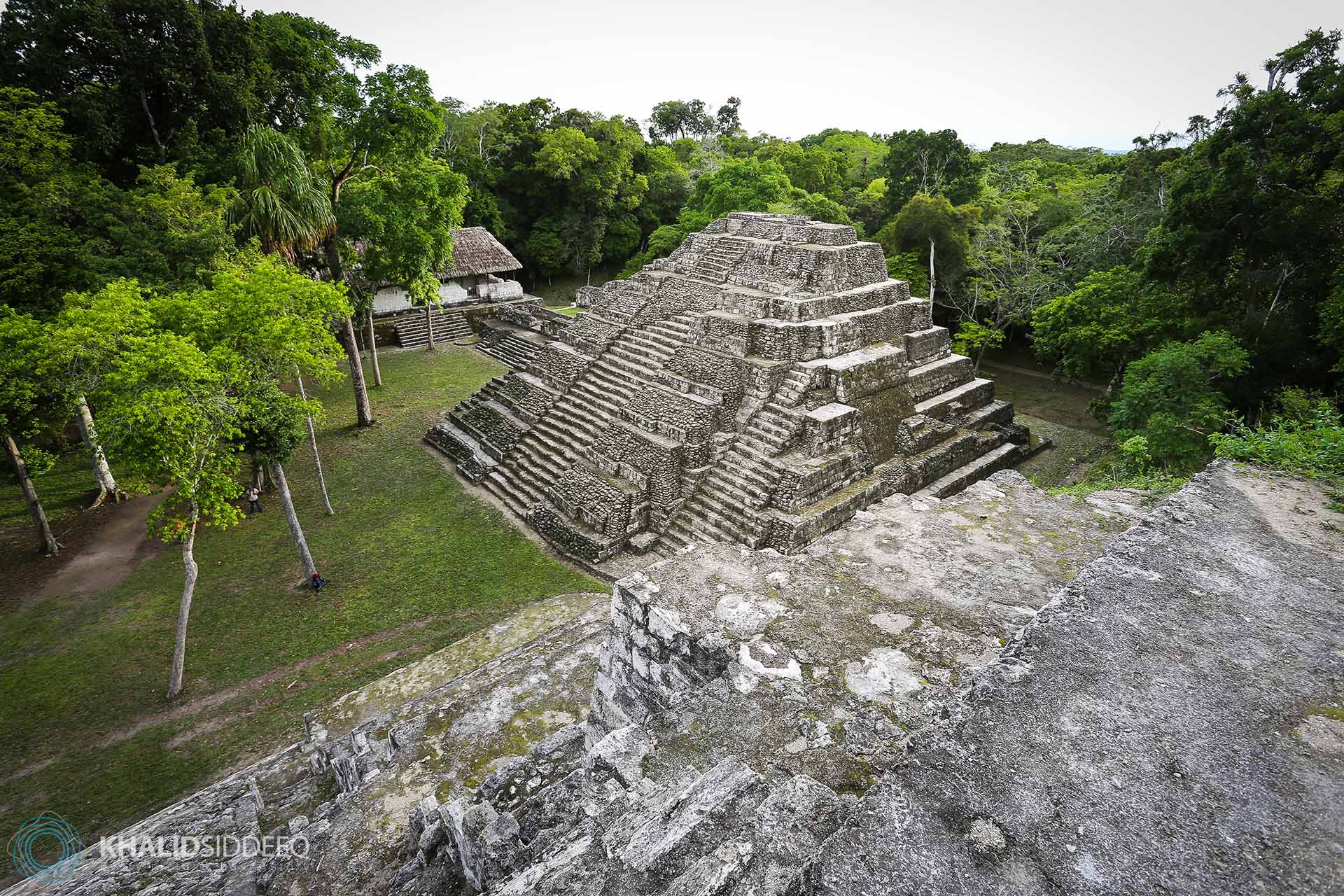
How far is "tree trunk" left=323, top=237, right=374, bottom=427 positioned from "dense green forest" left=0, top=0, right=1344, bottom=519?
8 centimetres

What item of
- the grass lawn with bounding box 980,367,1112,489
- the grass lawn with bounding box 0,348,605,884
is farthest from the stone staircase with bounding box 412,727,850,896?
the grass lawn with bounding box 980,367,1112,489

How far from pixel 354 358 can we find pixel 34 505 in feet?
22.5

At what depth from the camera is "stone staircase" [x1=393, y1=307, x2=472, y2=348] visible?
24.4m

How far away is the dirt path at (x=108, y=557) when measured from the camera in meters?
11.0

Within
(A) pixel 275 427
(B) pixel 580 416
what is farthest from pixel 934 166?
(A) pixel 275 427

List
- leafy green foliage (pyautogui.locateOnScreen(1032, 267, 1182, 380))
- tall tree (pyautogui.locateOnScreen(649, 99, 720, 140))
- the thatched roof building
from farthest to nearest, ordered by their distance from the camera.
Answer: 1. tall tree (pyautogui.locateOnScreen(649, 99, 720, 140))
2. the thatched roof building
3. leafy green foliage (pyautogui.locateOnScreen(1032, 267, 1182, 380))

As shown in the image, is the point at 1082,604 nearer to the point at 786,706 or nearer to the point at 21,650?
the point at 786,706

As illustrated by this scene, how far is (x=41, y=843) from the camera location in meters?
6.82

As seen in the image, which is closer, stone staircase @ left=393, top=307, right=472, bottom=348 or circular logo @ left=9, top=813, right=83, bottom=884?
circular logo @ left=9, top=813, right=83, bottom=884

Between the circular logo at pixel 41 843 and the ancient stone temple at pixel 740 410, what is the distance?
23.9 ft

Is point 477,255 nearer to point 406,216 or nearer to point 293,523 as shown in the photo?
point 406,216

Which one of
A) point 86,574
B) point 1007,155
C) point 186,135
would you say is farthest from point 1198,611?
point 1007,155

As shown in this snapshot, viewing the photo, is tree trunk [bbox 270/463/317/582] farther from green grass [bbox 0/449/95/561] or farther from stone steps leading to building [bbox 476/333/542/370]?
stone steps leading to building [bbox 476/333/542/370]

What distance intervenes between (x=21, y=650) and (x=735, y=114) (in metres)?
62.4
